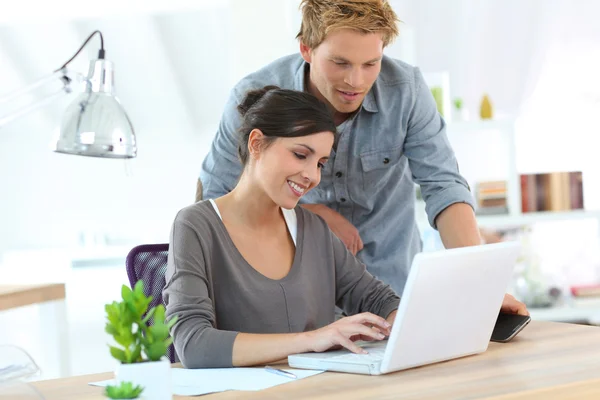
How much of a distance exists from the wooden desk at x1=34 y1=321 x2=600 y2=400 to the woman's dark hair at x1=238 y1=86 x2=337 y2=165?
0.59m

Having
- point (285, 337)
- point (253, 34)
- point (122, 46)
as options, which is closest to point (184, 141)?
point (122, 46)

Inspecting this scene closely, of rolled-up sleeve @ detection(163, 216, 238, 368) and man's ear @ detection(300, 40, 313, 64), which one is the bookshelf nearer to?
man's ear @ detection(300, 40, 313, 64)

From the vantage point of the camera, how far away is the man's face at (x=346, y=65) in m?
1.99

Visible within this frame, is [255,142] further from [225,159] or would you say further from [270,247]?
[225,159]

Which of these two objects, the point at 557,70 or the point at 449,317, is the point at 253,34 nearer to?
the point at 557,70

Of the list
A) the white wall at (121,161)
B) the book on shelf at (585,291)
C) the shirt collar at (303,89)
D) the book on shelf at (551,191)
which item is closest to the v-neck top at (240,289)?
the shirt collar at (303,89)

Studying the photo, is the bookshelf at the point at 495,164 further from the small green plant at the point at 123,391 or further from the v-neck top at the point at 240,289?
the small green plant at the point at 123,391

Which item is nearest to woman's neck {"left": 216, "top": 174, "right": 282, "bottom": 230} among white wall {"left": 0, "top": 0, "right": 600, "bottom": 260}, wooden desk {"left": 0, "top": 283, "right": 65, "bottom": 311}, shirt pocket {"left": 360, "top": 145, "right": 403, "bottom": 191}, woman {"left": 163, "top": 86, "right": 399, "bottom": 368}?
woman {"left": 163, "top": 86, "right": 399, "bottom": 368}

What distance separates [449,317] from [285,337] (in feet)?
0.95

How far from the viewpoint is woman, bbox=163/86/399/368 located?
69.2 inches

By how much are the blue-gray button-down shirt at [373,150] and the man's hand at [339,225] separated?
0.11 m

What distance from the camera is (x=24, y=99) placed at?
6.82m

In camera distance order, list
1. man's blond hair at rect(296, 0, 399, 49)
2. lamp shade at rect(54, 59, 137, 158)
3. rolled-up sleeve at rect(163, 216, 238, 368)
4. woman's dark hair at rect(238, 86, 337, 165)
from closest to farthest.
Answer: rolled-up sleeve at rect(163, 216, 238, 368) < woman's dark hair at rect(238, 86, 337, 165) < man's blond hair at rect(296, 0, 399, 49) < lamp shade at rect(54, 59, 137, 158)

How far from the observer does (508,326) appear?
1729 millimetres
